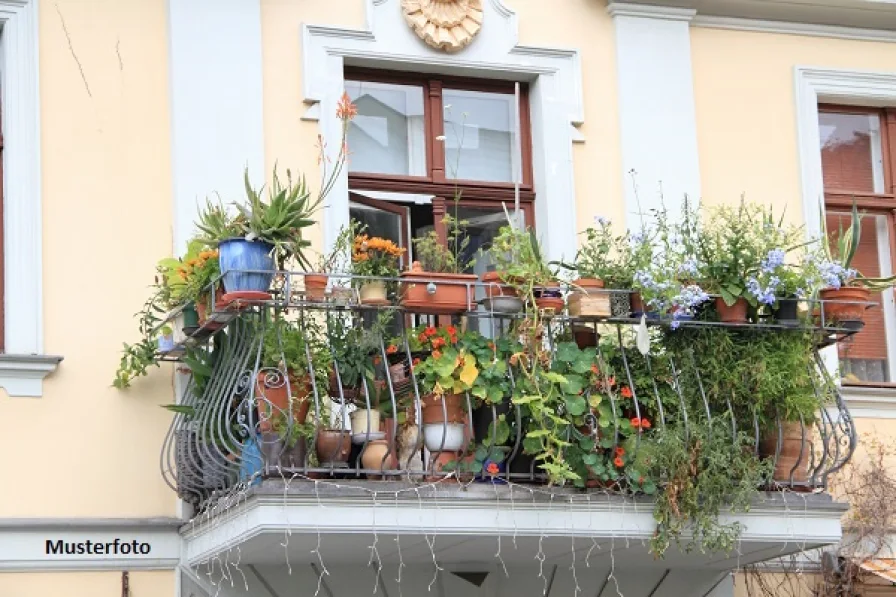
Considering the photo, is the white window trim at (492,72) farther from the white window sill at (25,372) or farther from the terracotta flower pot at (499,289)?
the white window sill at (25,372)

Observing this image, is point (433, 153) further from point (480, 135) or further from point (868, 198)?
point (868, 198)

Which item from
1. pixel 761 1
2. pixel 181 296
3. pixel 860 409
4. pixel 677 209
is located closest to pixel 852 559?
pixel 860 409

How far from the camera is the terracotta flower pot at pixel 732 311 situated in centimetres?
902

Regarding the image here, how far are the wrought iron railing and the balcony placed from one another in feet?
0.03

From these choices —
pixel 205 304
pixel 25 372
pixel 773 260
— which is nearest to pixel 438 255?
pixel 205 304

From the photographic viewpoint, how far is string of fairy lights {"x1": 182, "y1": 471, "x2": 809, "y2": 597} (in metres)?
8.22

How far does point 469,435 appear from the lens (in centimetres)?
859

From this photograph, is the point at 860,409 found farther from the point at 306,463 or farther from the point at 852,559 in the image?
the point at 306,463

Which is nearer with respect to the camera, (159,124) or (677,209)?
(159,124)

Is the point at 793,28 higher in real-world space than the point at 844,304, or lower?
higher

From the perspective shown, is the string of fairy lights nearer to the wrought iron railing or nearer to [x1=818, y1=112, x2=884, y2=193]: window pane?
the wrought iron railing

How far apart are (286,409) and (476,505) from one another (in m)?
0.97

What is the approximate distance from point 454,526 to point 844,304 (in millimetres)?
2316

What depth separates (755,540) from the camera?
8.89 metres
